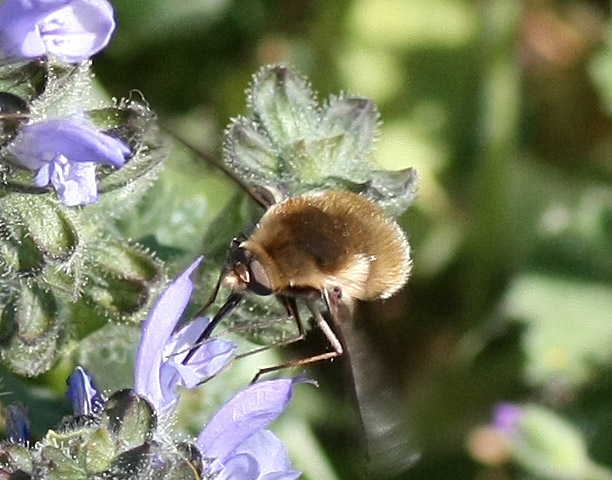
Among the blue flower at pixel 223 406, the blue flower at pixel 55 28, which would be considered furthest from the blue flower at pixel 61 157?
the blue flower at pixel 223 406

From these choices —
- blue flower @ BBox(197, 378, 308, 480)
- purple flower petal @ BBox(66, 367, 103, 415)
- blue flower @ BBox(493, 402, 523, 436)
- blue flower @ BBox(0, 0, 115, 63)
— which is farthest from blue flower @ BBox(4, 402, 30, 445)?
blue flower @ BBox(493, 402, 523, 436)

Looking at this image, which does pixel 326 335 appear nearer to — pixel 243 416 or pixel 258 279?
pixel 258 279

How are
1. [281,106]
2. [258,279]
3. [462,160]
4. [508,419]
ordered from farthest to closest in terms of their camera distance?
[462,160]
[508,419]
[281,106]
[258,279]

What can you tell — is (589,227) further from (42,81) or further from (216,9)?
(42,81)

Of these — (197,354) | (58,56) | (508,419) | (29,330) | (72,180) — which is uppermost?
(58,56)

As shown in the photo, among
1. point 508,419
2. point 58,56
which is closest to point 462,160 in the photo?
point 508,419

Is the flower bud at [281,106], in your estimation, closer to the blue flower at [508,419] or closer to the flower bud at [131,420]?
the flower bud at [131,420]

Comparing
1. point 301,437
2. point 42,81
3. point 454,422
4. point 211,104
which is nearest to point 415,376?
point 454,422
